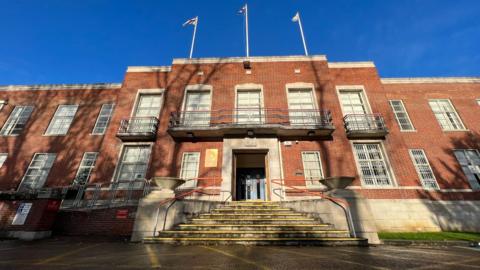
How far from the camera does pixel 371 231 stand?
6.22m

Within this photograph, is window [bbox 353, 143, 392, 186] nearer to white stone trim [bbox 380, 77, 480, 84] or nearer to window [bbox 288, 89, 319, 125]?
window [bbox 288, 89, 319, 125]

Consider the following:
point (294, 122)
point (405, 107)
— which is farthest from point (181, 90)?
point (405, 107)

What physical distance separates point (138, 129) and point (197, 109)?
12.4 feet

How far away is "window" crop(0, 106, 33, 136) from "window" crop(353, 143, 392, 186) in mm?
22562

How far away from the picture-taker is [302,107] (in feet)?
41.4

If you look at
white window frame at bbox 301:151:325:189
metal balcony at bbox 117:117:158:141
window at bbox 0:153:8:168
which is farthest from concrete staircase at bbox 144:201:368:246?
window at bbox 0:153:8:168

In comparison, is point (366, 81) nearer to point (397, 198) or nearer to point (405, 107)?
point (405, 107)

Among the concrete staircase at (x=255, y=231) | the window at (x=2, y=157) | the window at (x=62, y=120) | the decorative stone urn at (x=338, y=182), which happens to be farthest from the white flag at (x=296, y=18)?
the window at (x=2, y=157)

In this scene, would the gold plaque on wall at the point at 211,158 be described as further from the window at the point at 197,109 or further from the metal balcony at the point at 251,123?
the window at the point at 197,109

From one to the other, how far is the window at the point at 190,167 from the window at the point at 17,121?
12677 mm

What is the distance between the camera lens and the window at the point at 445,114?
1304 centimetres

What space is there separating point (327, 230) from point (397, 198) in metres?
6.37

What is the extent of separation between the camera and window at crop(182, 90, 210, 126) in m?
12.1

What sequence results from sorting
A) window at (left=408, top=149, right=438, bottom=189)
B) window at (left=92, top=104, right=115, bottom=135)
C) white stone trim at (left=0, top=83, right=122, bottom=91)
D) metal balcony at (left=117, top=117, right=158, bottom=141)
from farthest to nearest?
white stone trim at (left=0, top=83, right=122, bottom=91) < window at (left=92, top=104, right=115, bottom=135) < metal balcony at (left=117, top=117, right=158, bottom=141) < window at (left=408, top=149, right=438, bottom=189)
